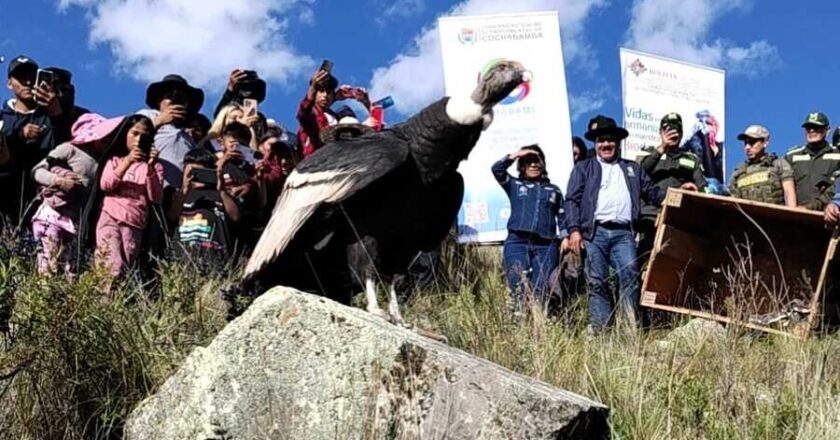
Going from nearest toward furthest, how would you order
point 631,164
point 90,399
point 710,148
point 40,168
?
point 90,399 → point 40,168 → point 631,164 → point 710,148

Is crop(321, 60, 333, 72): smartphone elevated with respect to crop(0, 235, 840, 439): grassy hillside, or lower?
elevated

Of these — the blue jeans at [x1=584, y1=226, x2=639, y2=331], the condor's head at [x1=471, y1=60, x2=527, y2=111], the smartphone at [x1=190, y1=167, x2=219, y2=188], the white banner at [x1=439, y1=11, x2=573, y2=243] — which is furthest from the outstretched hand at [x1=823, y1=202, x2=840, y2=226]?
the smartphone at [x1=190, y1=167, x2=219, y2=188]

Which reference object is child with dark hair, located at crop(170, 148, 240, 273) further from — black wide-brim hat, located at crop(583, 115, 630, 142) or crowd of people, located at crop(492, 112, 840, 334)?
black wide-brim hat, located at crop(583, 115, 630, 142)

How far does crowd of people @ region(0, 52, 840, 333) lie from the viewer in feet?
19.9

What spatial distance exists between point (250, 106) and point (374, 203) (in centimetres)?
326

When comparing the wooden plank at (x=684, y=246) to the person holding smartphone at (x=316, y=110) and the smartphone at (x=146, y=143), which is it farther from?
the smartphone at (x=146, y=143)

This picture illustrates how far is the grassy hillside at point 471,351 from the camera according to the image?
4219 millimetres

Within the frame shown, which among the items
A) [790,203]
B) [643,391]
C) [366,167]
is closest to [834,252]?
[790,203]

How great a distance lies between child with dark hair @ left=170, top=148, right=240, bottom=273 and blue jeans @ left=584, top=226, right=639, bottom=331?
2.64 m

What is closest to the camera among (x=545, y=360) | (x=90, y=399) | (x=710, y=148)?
(x=90, y=399)

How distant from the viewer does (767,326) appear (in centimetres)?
650

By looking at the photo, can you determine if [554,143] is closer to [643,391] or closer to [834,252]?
[834,252]

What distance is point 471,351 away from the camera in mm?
5074

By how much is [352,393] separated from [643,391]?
61.8 inches
